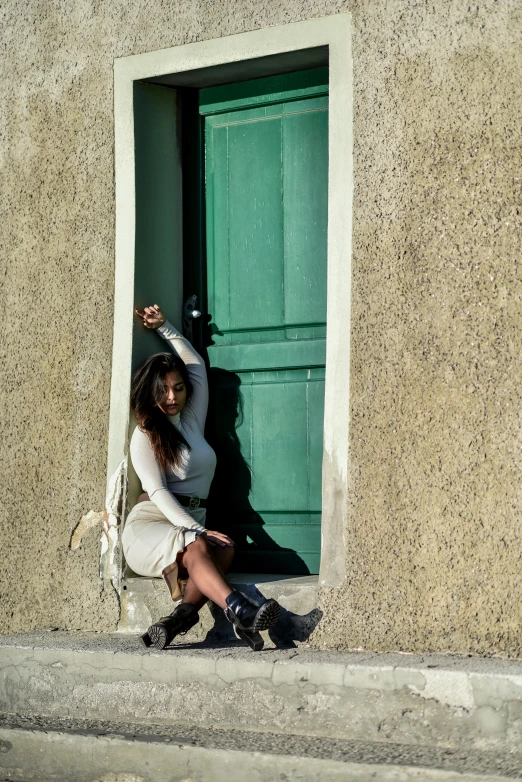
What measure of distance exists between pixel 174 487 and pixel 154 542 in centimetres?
32

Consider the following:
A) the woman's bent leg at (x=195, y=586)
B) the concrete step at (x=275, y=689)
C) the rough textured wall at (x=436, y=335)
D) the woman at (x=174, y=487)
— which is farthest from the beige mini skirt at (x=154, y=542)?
the rough textured wall at (x=436, y=335)

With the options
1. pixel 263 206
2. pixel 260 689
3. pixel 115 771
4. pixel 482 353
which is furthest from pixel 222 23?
pixel 115 771

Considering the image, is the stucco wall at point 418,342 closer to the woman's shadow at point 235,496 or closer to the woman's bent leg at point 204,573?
the woman's bent leg at point 204,573

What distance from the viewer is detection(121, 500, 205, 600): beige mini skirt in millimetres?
4613

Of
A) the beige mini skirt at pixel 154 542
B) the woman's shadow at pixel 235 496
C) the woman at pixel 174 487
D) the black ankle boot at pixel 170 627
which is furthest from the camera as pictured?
the woman's shadow at pixel 235 496

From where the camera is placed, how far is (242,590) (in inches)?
180

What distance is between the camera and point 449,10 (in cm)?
430

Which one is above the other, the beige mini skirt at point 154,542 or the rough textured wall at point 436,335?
the rough textured wall at point 436,335

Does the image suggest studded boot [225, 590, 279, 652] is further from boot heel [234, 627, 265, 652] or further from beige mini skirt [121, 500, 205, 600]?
beige mini skirt [121, 500, 205, 600]

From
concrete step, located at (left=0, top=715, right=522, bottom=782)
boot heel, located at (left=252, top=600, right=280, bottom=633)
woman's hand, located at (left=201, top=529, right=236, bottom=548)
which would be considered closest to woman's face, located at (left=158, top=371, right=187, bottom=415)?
woman's hand, located at (left=201, top=529, right=236, bottom=548)

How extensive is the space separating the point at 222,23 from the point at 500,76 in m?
1.36

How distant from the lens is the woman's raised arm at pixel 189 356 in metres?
5.04

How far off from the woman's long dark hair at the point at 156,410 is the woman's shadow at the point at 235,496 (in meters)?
0.30

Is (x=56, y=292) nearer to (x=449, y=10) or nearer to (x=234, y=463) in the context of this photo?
(x=234, y=463)
